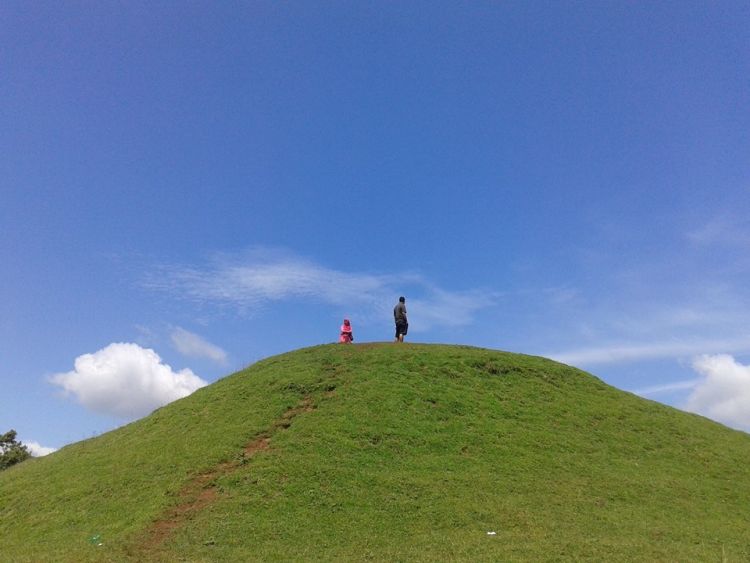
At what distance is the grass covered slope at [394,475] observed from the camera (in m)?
15.1

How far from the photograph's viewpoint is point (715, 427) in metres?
27.7

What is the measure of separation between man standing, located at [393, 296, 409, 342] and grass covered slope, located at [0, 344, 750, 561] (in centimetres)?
169

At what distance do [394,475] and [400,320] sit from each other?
11.5m

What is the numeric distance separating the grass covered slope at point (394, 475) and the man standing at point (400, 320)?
1689mm

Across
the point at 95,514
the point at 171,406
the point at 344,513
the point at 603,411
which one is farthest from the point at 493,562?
the point at 171,406

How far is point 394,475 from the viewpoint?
1820cm

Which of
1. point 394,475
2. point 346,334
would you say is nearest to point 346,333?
point 346,334

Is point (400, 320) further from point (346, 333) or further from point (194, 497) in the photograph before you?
point (194, 497)

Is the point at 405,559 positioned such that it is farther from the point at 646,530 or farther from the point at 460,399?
the point at 460,399

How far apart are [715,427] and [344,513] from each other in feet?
67.6

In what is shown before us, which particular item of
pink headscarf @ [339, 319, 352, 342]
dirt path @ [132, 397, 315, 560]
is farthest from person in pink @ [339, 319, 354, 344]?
dirt path @ [132, 397, 315, 560]

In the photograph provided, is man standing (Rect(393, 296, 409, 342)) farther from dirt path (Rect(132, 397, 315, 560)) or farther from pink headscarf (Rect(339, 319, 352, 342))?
dirt path (Rect(132, 397, 315, 560))

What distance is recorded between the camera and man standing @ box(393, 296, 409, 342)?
28.4 m

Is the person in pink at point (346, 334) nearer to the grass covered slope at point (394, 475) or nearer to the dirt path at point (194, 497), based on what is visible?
the grass covered slope at point (394, 475)
